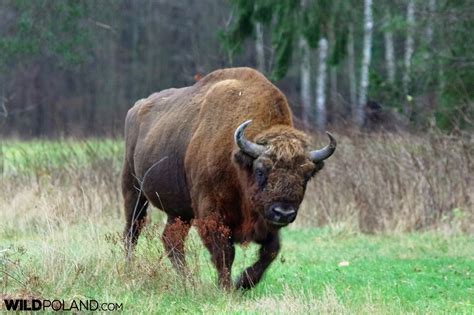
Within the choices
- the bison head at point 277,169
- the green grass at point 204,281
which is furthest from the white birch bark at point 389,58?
the bison head at point 277,169

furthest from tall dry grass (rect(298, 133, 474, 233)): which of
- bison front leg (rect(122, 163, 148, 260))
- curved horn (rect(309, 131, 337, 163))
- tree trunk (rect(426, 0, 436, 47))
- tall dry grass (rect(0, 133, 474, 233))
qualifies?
curved horn (rect(309, 131, 337, 163))

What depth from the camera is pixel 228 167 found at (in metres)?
10.9

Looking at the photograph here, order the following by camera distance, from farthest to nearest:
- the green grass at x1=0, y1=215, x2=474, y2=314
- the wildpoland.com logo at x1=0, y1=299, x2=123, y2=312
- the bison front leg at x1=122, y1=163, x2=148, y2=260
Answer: the bison front leg at x1=122, y1=163, x2=148, y2=260, the green grass at x1=0, y1=215, x2=474, y2=314, the wildpoland.com logo at x1=0, y1=299, x2=123, y2=312

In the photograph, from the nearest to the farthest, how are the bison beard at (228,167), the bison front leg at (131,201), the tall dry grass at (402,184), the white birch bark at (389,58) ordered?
the bison beard at (228,167) → the bison front leg at (131,201) → the tall dry grass at (402,184) → the white birch bark at (389,58)

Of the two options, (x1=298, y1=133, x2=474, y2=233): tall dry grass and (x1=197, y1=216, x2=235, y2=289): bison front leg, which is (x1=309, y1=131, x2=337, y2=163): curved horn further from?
(x1=298, y1=133, x2=474, y2=233): tall dry grass

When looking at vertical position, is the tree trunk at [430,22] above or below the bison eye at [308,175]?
below

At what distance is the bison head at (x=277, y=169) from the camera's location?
1005 centimetres

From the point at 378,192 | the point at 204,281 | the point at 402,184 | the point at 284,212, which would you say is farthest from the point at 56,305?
the point at 402,184

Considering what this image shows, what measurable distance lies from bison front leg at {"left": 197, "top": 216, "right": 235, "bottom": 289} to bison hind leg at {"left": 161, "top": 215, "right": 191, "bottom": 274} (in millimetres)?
278

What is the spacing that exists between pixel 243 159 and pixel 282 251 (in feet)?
14.8

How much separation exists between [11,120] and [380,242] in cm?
2265

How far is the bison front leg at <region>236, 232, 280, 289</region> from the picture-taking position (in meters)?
10.6

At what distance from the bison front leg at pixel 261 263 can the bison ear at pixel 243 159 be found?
82 cm

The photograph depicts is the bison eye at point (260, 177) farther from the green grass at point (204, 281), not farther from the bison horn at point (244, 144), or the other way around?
the green grass at point (204, 281)
